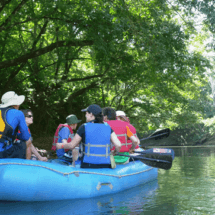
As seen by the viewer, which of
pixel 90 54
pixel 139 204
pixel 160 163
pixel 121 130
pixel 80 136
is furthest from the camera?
pixel 90 54

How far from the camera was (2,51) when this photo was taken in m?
14.2

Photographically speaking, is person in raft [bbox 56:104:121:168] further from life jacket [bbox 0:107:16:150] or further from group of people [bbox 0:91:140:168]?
life jacket [bbox 0:107:16:150]

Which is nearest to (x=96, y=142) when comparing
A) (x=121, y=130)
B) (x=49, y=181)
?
(x=49, y=181)

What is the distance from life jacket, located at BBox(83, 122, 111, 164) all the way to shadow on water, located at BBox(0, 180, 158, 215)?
666 mm

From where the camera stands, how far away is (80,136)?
6145 millimetres

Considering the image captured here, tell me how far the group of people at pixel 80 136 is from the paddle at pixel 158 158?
0.34m

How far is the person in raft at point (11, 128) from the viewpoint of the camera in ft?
17.7

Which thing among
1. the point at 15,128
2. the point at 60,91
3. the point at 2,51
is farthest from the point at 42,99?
the point at 15,128

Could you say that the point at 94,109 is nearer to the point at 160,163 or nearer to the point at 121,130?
the point at 121,130

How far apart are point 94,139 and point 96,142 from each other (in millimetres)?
62

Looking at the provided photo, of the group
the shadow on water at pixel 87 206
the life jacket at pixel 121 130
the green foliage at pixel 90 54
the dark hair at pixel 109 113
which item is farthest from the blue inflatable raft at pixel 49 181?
the green foliage at pixel 90 54

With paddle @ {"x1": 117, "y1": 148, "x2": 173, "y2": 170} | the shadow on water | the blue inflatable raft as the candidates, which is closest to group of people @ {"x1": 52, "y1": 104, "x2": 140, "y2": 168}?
the blue inflatable raft

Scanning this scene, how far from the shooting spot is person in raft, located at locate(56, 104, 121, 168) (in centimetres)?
615

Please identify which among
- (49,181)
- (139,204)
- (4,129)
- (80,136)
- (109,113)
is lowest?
(139,204)
